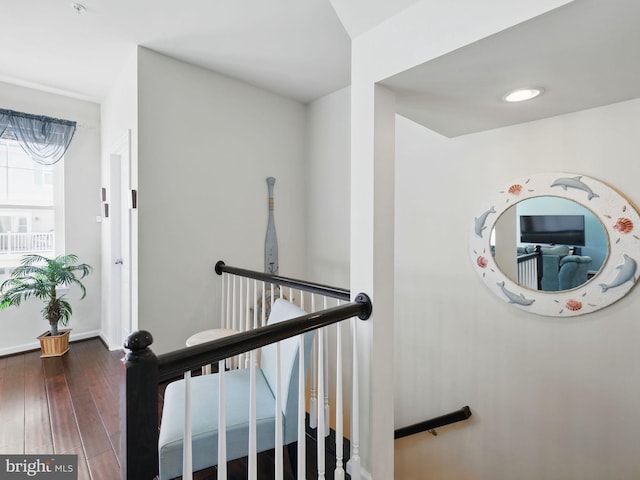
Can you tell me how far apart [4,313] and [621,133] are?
495 cm

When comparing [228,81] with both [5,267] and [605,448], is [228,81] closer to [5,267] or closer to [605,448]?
[5,267]

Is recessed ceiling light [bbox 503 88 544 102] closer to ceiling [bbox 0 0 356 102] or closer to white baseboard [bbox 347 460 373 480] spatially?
ceiling [bbox 0 0 356 102]

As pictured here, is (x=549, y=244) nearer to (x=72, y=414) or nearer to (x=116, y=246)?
(x=72, y=414)

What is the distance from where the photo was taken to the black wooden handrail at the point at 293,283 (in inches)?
71.2

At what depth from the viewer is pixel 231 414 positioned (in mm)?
1377

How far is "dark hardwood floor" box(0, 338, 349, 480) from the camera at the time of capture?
174 centimetres

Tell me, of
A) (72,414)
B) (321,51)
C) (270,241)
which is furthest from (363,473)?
(321,51)

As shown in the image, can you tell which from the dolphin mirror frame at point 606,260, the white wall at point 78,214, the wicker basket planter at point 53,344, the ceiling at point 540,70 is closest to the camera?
the ceiling at point 540,70

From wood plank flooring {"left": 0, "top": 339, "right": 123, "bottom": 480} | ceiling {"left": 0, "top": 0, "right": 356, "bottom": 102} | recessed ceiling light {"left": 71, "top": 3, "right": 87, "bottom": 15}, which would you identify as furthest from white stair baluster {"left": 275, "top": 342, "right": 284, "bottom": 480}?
recessed ceiling light {"left": 71, "top": 3, "right": 87, "bottom": 15}

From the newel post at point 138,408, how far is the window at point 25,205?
11.2 feet

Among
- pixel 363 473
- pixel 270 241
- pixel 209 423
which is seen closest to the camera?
pixel 209 423

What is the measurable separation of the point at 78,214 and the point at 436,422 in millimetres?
3908

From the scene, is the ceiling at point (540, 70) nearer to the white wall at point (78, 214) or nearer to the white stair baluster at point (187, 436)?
the white stair baluster at point (187, 436)

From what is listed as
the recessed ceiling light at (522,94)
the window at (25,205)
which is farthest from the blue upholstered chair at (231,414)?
the window at (25,205)
